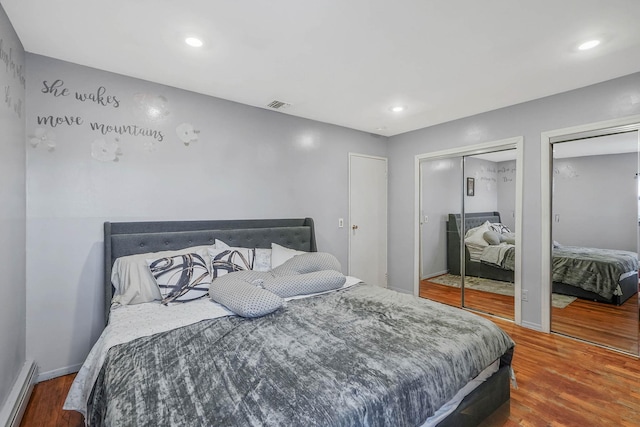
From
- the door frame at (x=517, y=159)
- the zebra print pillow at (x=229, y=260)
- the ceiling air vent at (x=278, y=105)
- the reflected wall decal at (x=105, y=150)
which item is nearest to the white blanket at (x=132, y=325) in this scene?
the zebra print pillow at (x=229, y=260)

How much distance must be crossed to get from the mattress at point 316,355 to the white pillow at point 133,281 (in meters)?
0.10

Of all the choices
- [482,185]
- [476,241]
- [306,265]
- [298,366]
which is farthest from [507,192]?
[298,366]

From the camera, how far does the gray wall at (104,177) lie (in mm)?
2244

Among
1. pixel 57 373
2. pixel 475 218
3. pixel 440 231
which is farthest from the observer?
pixel 440 231

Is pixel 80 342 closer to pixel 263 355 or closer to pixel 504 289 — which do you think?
pixel 263 355

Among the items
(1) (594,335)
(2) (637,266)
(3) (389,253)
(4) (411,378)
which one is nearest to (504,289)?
(1) (594,335)

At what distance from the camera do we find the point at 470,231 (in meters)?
3.84

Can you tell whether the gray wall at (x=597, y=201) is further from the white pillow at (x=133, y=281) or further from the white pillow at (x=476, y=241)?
the white pillow at (x=133, y=281)

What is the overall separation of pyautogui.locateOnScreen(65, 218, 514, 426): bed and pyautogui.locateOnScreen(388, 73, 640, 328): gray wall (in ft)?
5.62

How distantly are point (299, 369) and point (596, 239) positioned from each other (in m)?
3.28

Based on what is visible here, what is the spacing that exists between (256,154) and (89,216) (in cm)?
162

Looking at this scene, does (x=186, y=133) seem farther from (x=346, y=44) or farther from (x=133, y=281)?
(x=346, y=44)

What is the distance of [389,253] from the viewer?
4676mm

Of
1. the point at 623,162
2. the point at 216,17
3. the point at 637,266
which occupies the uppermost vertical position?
the point at 216,17
